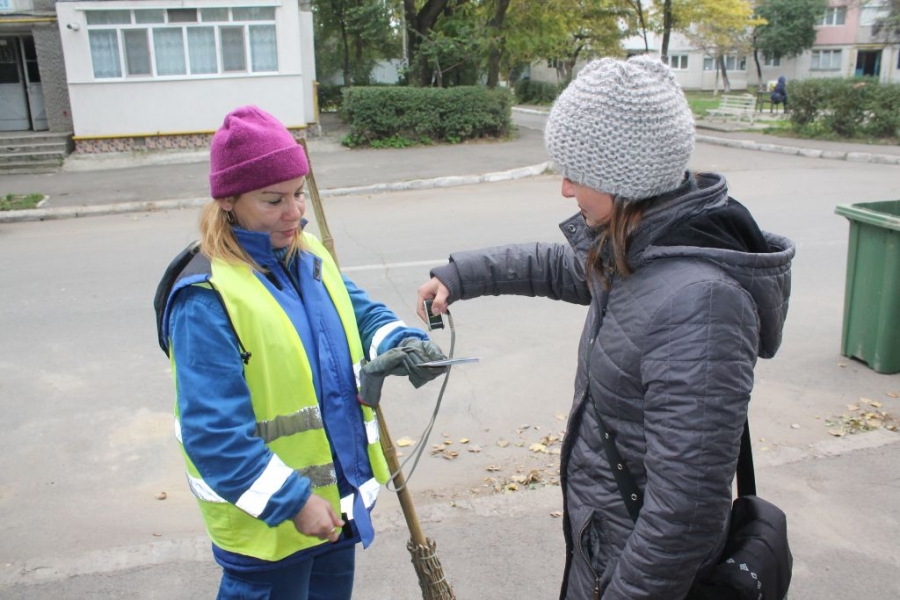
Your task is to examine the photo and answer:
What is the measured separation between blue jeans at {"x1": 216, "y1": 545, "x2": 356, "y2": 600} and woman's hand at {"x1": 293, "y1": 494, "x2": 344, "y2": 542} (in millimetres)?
218

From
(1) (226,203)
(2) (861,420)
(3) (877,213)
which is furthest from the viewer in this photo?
(3) (877,213)

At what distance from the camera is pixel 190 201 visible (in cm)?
1253

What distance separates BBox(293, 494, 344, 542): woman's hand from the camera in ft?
6.38

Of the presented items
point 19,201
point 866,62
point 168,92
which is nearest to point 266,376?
point 19,201

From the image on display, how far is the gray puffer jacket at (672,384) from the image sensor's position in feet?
5.16

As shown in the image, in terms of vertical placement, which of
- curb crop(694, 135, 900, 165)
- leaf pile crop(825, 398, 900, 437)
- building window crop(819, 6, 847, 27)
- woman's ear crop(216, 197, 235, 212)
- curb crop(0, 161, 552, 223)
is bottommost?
leaf pile crop(825, 398, 900, 437)

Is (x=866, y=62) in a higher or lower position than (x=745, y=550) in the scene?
higher

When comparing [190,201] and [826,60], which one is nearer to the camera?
[190,201]

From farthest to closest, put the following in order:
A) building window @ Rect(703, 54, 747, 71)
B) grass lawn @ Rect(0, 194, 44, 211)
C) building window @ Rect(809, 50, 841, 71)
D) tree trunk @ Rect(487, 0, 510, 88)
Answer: building window @ Rect(703, 54, 747, 71), building window @ Rect(809, 50, 841, 71), tree trunk @ Rect(487, 0, 510, 88), grass lawn @ Rect(0, 194, 44, 211)

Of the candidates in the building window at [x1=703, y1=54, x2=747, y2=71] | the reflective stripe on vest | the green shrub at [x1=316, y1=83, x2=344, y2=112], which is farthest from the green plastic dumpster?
the building window at [x1=703, y1=54, x2=747, y2=71]

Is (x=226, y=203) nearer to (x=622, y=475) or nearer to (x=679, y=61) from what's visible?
(x=622, y=475)

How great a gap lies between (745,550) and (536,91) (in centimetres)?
4116

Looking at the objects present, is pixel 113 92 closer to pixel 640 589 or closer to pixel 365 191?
pixel 365 191

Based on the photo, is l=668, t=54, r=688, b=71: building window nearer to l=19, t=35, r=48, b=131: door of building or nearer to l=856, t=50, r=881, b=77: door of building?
l=856, t=50, r=881, b=77: door of building
